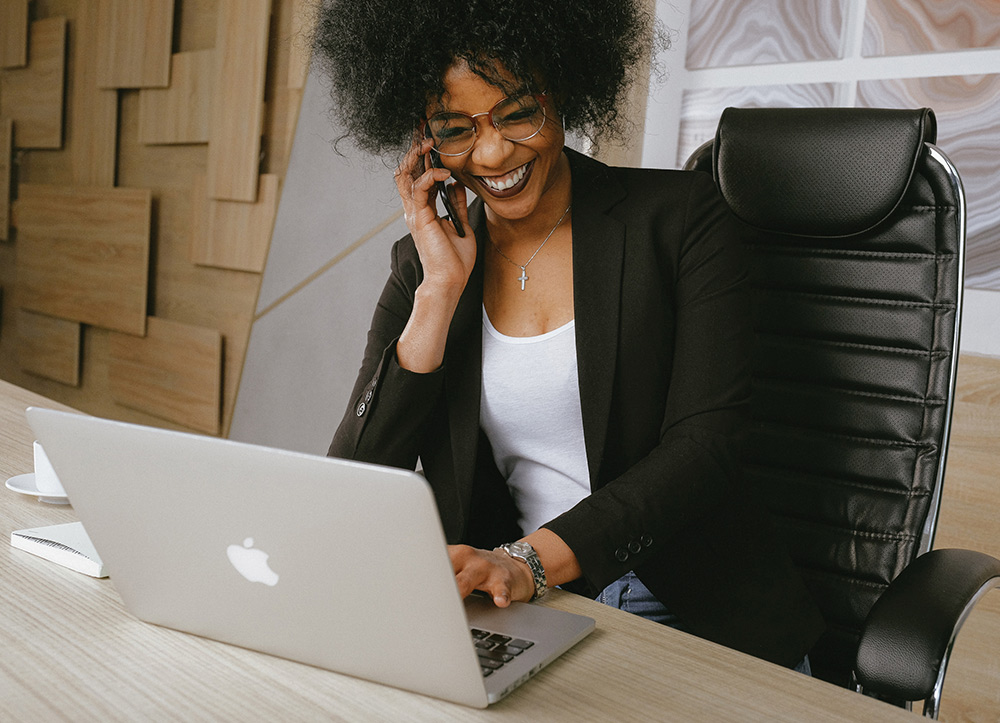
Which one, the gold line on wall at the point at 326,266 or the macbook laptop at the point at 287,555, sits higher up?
the gold line on wall at the point at 326,266

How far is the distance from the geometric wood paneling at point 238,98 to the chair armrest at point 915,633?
263 cm

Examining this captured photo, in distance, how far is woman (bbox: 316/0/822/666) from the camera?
1203mm

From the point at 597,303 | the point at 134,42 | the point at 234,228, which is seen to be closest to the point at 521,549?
the point at 597,303

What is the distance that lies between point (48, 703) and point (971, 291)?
5.68 feet

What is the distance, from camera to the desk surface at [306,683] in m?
0.67

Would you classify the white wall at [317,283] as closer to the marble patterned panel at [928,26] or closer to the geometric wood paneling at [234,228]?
the geometric wood paneling at [234,228]

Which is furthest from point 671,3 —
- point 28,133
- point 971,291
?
point 28,133

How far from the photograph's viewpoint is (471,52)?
1266mm

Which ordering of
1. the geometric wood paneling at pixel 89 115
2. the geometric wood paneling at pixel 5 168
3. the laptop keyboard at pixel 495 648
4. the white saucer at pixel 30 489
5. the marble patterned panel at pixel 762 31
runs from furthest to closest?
the geometric wood paneling at pixel 5 168, the geometric wood paneling at pixel 89 115, the marble patterned panel at pixel 762 31, the white saucer at pixel 30 489, the laptop keyboard at pixel 495 648

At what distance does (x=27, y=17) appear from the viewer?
13.7ft

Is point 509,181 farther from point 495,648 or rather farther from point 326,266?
point 326,266

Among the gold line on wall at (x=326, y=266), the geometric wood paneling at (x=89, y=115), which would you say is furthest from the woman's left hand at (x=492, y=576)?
the geometric wood paneling at (x=89, y=115)

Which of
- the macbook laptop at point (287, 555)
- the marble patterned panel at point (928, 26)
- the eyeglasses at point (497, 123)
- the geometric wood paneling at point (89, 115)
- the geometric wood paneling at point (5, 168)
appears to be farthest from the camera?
the geometric wood paneling at point (5, 168)

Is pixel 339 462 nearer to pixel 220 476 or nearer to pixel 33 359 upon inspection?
pixel 220 476
